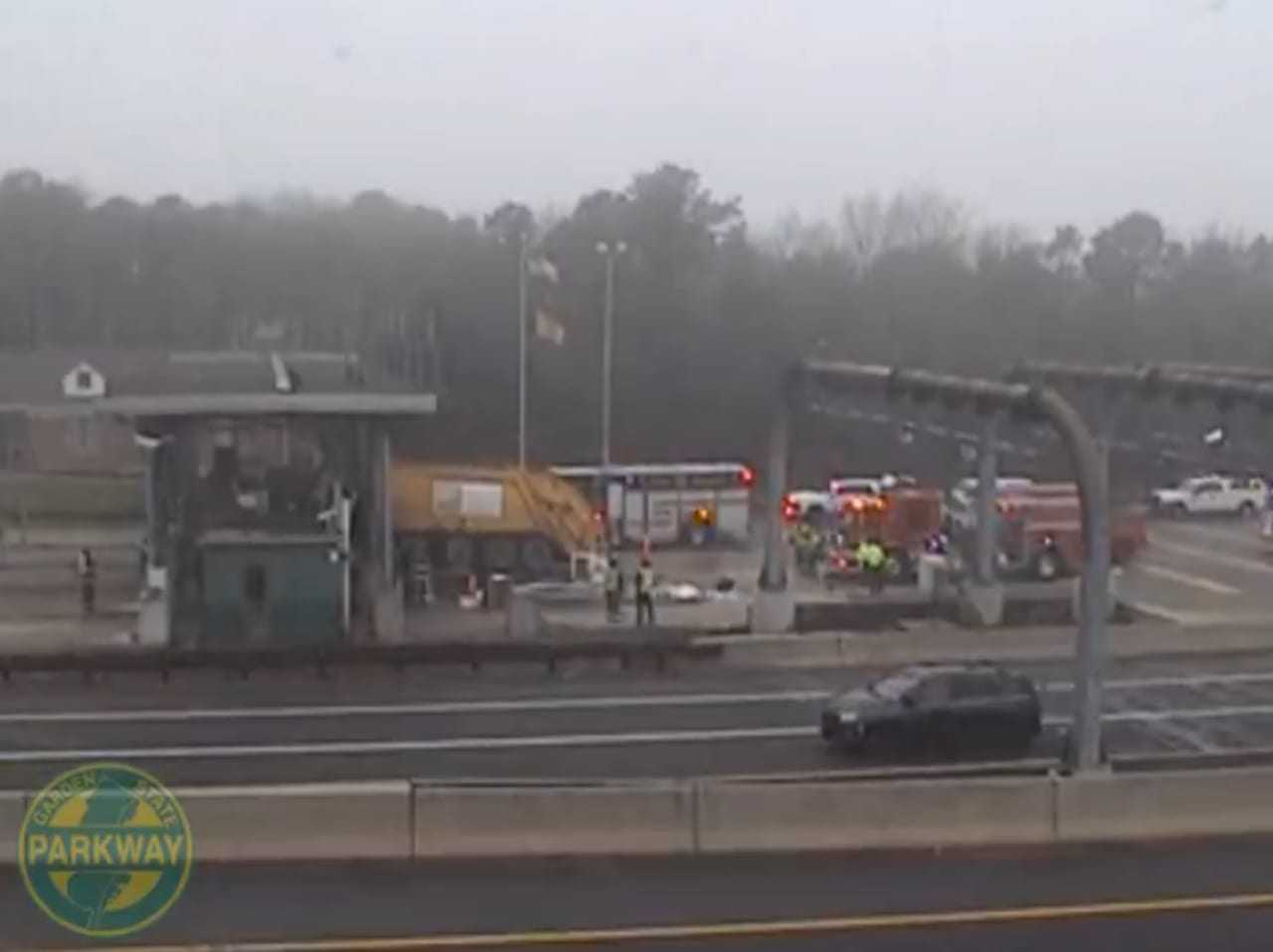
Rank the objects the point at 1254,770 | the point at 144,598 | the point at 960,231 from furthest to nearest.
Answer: the point at 960,231
the point at 144,598
the point at 1254,770

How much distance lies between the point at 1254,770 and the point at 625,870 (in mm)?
3506

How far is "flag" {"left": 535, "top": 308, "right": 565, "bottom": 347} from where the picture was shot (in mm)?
31484

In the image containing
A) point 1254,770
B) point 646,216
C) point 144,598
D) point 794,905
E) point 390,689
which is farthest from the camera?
point 646,216

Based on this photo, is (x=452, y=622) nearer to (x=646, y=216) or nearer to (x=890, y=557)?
(x=890, y=557)

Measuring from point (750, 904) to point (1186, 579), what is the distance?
19.0 m

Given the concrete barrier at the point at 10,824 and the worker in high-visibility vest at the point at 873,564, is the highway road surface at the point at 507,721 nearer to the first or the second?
the concrete barrier at the point at 10,824

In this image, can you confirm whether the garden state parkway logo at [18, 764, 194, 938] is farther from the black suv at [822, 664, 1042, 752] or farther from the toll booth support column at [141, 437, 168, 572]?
the toll booth support column at [141, 437, 168, 572]

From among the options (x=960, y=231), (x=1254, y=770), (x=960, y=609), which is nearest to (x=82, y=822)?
(x=1254, y=770)

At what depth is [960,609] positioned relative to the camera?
2100cm

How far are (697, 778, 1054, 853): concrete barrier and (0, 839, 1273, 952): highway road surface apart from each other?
10 centimetres

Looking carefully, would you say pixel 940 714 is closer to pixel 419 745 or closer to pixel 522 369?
pixel 419 745

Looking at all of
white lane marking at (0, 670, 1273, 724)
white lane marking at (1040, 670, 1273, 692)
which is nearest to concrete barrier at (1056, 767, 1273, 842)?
white lane marking at (0, 670, 1273, 724)

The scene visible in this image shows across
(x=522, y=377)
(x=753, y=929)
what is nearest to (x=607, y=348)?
(x=522, y=377)

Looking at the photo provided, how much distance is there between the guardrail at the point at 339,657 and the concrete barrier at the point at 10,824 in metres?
8.24
